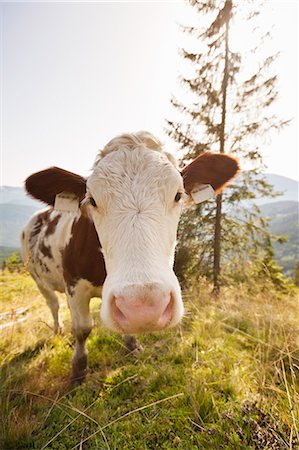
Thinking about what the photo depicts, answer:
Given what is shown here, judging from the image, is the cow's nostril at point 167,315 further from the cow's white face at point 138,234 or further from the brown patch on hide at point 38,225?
the brown patch on hide at point 38,225

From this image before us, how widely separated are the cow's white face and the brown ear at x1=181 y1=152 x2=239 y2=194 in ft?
1.84

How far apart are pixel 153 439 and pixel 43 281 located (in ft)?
11.9

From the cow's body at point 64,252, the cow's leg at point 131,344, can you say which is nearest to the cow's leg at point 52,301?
the cow's body at point 64,252

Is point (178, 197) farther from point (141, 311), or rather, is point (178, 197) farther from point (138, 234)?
point (141, 311)

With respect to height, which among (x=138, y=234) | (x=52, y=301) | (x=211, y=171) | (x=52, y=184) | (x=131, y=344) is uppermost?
(x=211, y=171)

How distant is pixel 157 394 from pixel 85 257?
1616mm

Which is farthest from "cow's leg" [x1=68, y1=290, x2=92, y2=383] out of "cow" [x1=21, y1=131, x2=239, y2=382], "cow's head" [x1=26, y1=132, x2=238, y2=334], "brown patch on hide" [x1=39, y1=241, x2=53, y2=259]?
"brown patch on hide" [x1=39, y1=241, x2=53, y2=259]

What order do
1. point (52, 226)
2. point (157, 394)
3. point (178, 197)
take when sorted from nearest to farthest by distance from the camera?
point (178, 197) → point (157, 394) → point (52, 226)

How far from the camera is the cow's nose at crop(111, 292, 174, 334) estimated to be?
1.43 m

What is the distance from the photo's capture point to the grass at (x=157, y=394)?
6.48ft

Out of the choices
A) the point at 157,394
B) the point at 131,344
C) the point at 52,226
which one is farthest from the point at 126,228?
the point at 52,226

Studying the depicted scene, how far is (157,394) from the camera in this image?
102 inches

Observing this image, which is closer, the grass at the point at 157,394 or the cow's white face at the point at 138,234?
the cow's white face at the point at 138,234

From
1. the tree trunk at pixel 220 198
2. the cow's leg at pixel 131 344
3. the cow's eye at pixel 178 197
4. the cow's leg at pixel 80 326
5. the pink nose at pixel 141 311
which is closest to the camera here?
the pink nose at pixel 141 311
